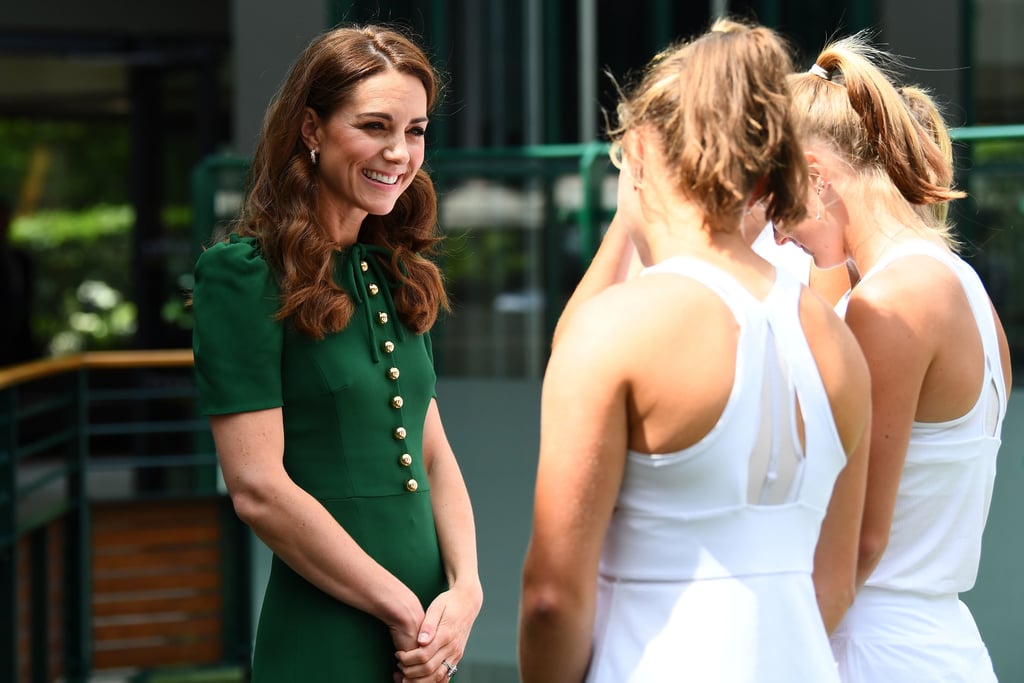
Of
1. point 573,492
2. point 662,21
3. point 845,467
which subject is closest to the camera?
point 573,492

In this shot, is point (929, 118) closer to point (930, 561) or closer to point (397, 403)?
point (930, 561)

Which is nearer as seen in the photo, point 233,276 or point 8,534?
point 233,276

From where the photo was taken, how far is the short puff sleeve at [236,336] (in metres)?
1.80

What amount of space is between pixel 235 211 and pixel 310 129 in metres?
3.10

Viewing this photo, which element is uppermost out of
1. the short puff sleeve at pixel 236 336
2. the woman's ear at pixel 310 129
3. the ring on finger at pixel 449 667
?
the woman's ear at pixel 310 129

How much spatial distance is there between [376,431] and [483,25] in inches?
212

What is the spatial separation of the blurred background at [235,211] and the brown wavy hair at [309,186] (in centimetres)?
58

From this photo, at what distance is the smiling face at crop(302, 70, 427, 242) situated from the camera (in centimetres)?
193

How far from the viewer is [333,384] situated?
6.11ft

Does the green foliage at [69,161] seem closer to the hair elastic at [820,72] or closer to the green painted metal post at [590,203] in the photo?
the green painted metal post at [590,203]

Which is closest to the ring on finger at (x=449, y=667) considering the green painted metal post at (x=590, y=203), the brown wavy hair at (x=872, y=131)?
the brown wavy hair at (x=872, y=131)

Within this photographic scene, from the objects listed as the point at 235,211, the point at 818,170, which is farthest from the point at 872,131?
the point at 235,211

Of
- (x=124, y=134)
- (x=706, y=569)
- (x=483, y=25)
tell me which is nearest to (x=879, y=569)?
(x=706, y=569)

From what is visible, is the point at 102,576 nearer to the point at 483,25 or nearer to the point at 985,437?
the point at 483,25
